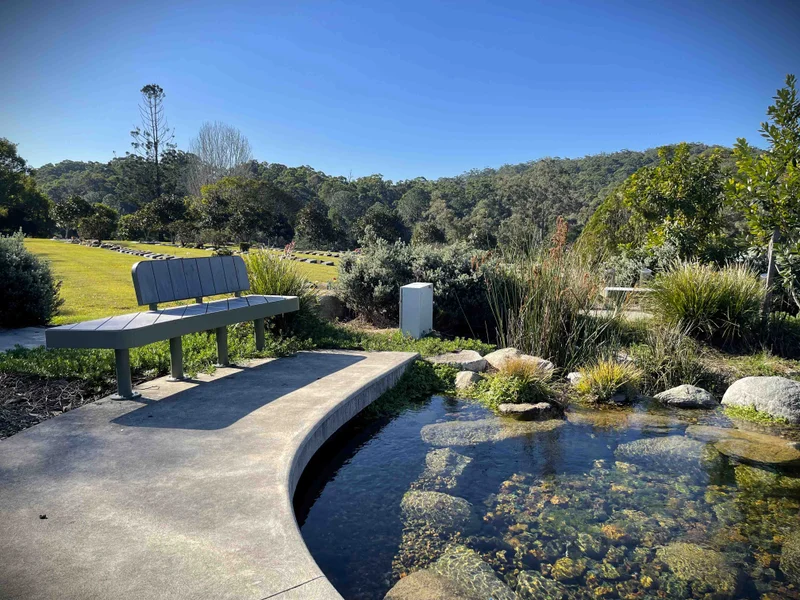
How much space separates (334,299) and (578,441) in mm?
4550

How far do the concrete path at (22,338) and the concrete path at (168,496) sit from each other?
7.94 ft

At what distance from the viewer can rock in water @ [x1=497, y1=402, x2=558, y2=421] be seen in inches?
180

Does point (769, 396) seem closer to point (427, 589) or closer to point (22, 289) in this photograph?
point (427, 589)

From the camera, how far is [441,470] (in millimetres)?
3439

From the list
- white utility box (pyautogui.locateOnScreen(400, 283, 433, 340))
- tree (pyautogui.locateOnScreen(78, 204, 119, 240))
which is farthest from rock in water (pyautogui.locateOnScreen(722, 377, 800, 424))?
tree (pyautogui.locateOnScreen(78, 204, 119, 240))

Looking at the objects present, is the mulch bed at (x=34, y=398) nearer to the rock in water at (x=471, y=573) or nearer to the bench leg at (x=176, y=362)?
the bench leg at (x=176, y=362)

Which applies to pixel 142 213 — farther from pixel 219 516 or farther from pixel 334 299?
pixel 219 516

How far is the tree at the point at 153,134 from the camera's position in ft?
125

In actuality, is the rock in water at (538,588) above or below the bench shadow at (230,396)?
below

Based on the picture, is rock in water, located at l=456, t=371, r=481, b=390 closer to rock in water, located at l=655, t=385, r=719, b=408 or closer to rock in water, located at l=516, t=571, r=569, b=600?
rock in water, located at l=655, t=385, r=719, b=408

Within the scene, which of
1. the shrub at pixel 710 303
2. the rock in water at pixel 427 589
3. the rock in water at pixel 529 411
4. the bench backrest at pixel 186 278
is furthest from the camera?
the shrub at pixel 710 303

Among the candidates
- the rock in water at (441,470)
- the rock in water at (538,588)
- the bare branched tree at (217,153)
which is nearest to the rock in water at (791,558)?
the rock in water at (538,588)

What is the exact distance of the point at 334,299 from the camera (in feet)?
25.7

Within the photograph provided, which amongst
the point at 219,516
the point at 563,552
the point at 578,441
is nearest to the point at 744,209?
the point at 578,441
